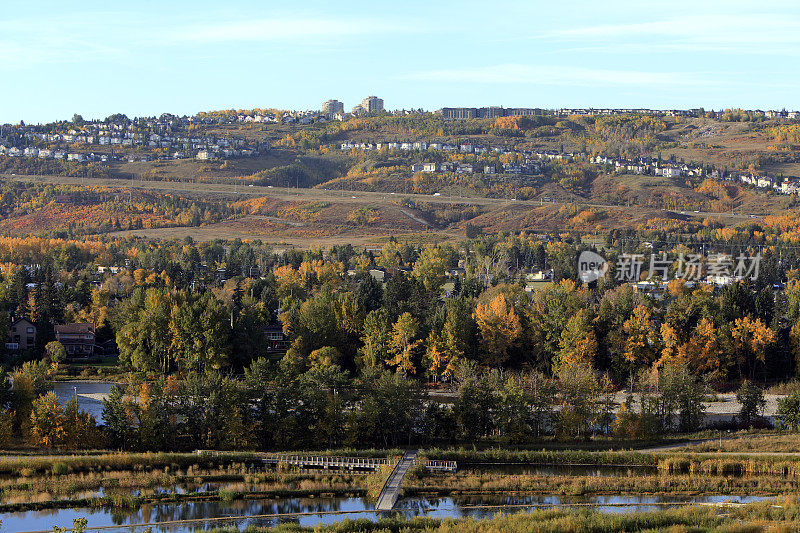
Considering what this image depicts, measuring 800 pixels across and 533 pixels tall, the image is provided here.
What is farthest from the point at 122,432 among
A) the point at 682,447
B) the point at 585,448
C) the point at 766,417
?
the point at 766,417

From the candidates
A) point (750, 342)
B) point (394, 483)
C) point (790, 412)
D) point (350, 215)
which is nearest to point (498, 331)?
point (750, 342)

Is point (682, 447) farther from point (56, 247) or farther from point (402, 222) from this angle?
point (402, 222)

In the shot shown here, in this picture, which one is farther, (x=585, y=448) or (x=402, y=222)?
(x=402, y=222)

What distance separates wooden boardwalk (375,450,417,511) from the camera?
26.1 m

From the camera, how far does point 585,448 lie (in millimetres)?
Answer: 32062

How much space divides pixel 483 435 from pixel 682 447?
19.8 ft

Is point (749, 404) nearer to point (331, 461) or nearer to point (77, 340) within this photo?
point (331, 461)

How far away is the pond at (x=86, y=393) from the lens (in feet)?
119

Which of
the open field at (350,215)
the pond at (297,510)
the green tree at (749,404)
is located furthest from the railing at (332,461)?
the open field at (350,215)

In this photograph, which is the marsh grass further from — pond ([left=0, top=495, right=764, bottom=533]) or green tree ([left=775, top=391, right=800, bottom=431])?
green tree ([left=775, top=391, right=800, bottom=431])

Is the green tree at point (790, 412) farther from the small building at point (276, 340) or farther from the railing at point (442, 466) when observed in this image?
the small building at point (276, 340)

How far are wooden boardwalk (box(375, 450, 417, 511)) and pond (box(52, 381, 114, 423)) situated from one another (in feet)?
35.7

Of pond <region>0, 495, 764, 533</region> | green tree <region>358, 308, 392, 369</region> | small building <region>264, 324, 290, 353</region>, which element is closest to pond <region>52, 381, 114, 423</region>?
small building <region>264, 324, 290, 353</region>

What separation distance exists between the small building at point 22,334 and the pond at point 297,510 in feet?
65.4
